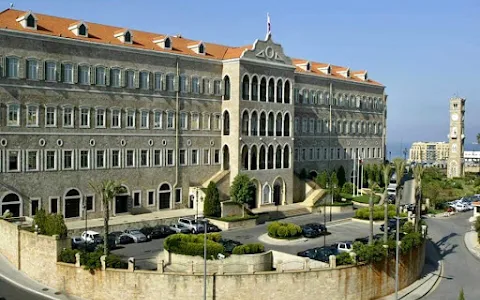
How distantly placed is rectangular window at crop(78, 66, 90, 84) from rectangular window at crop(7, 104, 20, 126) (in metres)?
5.83

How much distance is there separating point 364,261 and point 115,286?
621 inches

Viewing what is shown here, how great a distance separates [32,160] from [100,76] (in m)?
9.35

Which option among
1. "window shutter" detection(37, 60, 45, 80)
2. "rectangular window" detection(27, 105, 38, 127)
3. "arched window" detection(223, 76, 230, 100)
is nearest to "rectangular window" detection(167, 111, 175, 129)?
"arched window" detection(223, 76, 230, 100)

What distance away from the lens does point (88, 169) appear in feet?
152

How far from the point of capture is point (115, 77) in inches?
1876

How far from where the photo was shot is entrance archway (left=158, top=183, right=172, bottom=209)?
51625mm

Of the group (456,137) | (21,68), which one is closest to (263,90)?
(21,68)

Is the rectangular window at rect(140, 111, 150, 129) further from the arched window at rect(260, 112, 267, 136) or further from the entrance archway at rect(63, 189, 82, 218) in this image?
the arched window at rect(260, 112, 267, 136)

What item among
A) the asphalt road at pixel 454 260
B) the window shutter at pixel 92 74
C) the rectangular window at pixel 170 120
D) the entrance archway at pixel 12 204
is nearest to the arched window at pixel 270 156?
the rectangular window at pixel 170 120

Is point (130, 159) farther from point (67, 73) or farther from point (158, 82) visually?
point (67, 73)

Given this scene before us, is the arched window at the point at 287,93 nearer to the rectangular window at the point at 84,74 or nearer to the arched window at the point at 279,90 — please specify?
the arched window at the point at 279,90

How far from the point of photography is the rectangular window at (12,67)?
136 ft

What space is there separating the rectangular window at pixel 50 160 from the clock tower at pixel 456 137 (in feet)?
277

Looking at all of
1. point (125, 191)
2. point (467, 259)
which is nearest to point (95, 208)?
point (125, 191)
